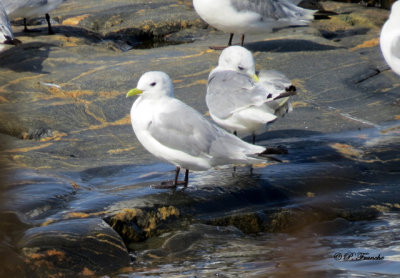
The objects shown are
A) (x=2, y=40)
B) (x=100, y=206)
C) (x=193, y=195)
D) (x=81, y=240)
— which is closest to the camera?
(x=81, y=240)

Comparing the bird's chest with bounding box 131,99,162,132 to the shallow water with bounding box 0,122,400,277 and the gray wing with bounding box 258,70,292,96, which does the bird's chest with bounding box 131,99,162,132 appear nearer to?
the shallow water with bounding box 0,122,400,277

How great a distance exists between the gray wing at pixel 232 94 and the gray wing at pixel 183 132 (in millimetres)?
773

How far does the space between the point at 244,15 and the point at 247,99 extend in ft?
12.2

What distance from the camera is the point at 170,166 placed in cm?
591

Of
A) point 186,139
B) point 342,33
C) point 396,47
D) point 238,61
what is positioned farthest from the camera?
point 342,33

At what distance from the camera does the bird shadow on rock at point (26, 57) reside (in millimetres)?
8758

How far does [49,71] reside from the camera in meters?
8.70

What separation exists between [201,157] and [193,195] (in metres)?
0.32

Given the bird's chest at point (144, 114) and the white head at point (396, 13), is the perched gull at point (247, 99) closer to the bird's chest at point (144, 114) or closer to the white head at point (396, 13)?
the bird's chest at point (144, 114)

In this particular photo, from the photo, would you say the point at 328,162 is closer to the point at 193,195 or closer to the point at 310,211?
the point at 310,211

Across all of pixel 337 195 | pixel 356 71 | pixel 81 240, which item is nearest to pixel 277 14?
pixel 356 71

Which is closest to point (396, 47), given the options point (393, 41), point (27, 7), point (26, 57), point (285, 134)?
point (393, 41)

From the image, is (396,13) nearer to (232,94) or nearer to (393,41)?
(393,41)

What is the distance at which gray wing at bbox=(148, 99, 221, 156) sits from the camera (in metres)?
4.79
